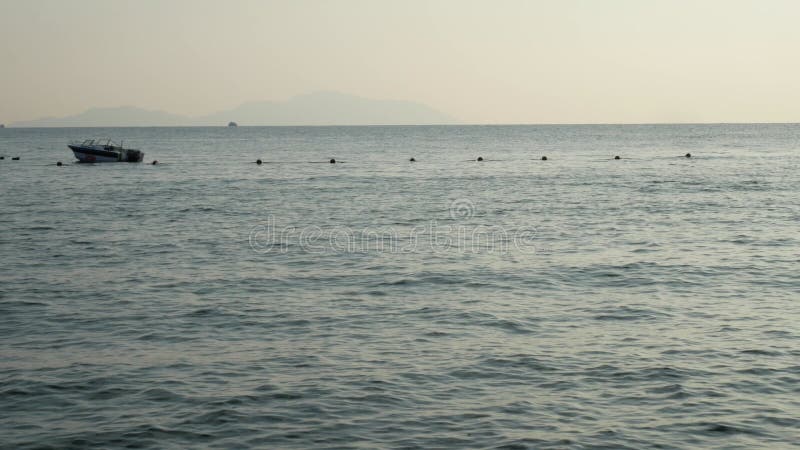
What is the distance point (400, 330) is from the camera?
21094mm

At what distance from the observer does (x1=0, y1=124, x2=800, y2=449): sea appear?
14609mm

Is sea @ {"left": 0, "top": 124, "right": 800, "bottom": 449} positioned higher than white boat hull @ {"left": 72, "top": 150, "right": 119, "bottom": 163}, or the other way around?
white boat hull @ {"left": 72, "top": 150, "right": 119, "bottom": 163}

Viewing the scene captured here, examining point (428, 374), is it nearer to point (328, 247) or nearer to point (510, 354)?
point (510, 354)

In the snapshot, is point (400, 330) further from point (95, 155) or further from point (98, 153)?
point (95, 155)

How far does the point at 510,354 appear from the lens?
741 inches

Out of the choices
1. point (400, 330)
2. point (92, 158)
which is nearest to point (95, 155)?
point (92, 158)

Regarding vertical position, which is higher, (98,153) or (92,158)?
(98,153)

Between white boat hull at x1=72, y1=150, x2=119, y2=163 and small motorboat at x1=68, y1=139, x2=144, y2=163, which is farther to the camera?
white boat hull at x1=72, y1=150, x2=119, y2=163

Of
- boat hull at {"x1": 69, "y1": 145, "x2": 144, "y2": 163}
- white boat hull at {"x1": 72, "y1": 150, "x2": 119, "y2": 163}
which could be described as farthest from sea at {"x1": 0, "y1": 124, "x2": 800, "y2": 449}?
white boat hull at {"x1": 72, "y1": 150, "x2": 119, "y2": 163}

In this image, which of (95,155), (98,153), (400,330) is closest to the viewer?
(400,330)

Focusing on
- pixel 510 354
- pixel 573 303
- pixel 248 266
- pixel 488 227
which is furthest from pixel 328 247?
pixel 510 354

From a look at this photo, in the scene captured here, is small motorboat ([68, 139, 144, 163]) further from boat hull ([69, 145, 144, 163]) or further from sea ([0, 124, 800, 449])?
sea ([0, 124, 800, 449])

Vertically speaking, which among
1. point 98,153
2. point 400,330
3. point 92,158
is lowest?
point 400,330

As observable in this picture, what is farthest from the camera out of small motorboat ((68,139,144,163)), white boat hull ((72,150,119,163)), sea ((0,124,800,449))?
white boat hull ((72,150,119,163))
